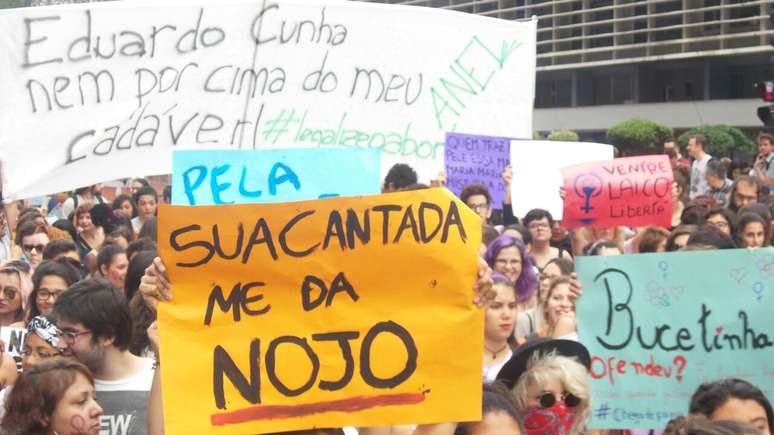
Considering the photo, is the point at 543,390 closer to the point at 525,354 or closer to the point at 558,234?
the point at 525,354

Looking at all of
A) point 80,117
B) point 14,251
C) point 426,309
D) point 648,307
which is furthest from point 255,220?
point 14,251

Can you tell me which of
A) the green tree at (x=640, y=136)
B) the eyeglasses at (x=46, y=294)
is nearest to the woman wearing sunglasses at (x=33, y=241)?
the eyeglasses at (x=46, y=294)

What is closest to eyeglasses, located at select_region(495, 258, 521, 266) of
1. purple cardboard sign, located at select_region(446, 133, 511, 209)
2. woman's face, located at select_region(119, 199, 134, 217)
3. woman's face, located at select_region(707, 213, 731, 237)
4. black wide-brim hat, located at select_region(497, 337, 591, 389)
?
woman's face, located at select_region(707, 213, 731, 237)

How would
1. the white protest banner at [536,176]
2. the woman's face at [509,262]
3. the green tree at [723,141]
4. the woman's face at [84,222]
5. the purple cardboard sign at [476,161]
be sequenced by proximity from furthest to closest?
1. the green tree at [723,141]
2. the woman's face at [84,222]
3. the white protest banner at [536,176]
4. the purple cardboard sign at [476,161]
5. the woman's face at [509,262]

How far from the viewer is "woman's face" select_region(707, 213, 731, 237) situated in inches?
297

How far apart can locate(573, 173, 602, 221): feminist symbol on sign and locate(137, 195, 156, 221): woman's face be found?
3.74 m

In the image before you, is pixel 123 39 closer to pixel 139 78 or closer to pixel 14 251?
pixel 139 78

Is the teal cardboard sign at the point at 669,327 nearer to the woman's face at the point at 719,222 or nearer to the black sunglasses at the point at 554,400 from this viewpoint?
the black sunglasses at the point at 554,400

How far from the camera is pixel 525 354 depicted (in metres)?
4.09

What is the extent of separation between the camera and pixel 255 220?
11.4 ft

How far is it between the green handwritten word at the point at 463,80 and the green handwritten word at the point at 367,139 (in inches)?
8.5

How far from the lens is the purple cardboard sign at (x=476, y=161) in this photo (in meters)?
8.69

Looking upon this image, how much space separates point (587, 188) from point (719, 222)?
966 mm

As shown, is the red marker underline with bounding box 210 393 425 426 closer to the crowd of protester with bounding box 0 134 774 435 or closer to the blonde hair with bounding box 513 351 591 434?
the crowd of protester with bounding box 0 134 774 435
